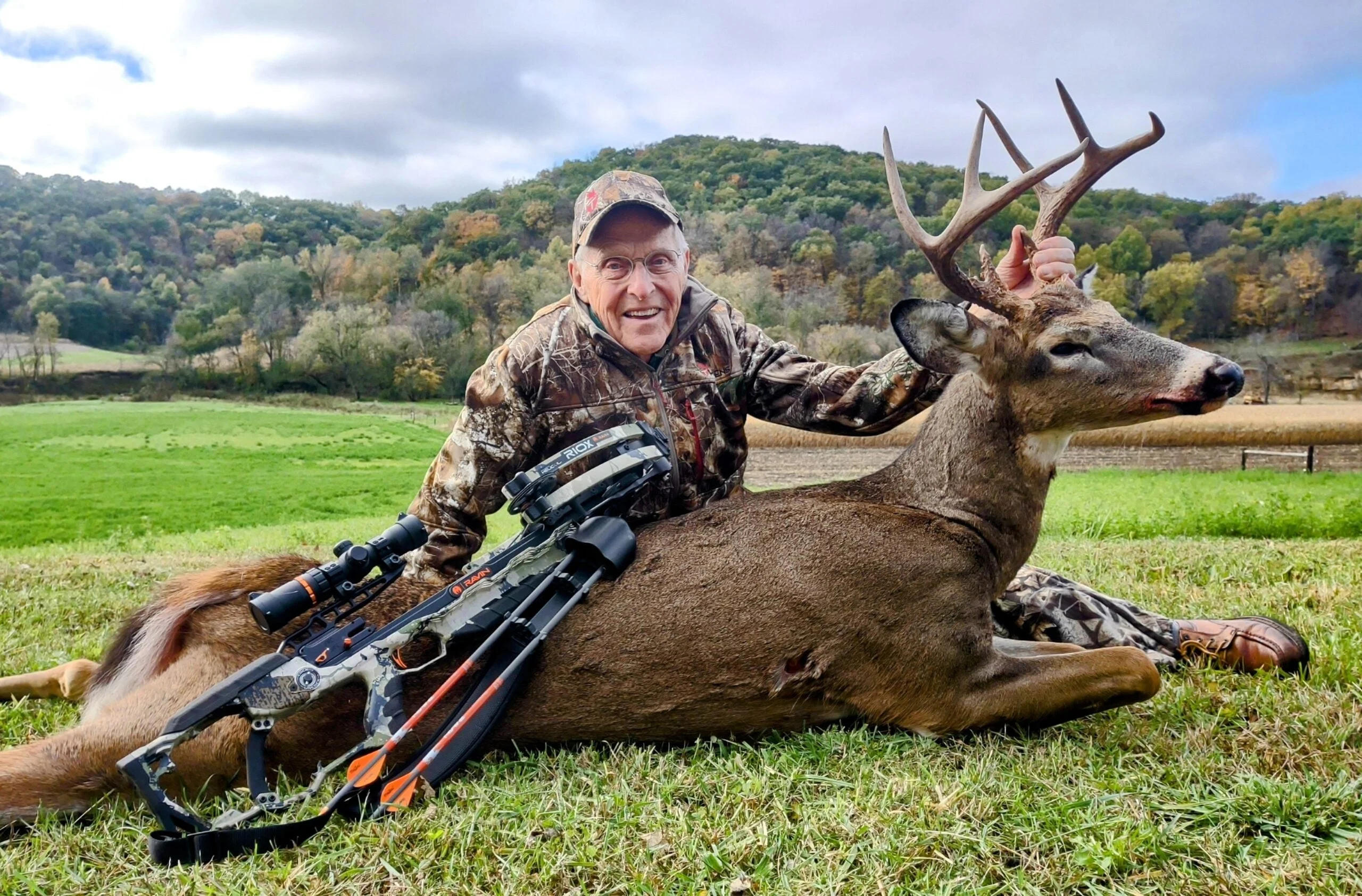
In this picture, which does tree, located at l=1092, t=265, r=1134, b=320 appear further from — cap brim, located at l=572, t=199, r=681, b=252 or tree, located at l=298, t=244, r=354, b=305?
tree, located at l=298, t=244, r=354, b=305

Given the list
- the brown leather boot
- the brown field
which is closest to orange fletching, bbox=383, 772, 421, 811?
the brown leather boot

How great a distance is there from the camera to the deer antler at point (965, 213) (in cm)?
311

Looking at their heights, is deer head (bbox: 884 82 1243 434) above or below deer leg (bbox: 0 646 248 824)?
above

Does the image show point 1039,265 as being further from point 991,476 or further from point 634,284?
point 634,284

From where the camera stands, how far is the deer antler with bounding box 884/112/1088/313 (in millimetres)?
3111

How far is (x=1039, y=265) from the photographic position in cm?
334

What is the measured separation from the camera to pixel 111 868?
2205 millimetres

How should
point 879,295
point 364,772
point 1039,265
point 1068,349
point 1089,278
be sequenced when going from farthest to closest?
point 879,295, point 1089,278, point 1039,265, point 1068,349, point 364,772

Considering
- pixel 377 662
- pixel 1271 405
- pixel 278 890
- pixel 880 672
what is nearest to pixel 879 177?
pixel 1271 405

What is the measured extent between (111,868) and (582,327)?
89.7 inches

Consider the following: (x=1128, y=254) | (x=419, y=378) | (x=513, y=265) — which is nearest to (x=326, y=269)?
(x=419, y=378)

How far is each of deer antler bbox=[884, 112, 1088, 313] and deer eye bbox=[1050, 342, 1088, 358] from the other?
24 cm

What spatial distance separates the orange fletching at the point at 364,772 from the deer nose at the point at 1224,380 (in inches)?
108

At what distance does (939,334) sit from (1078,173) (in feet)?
2.90
